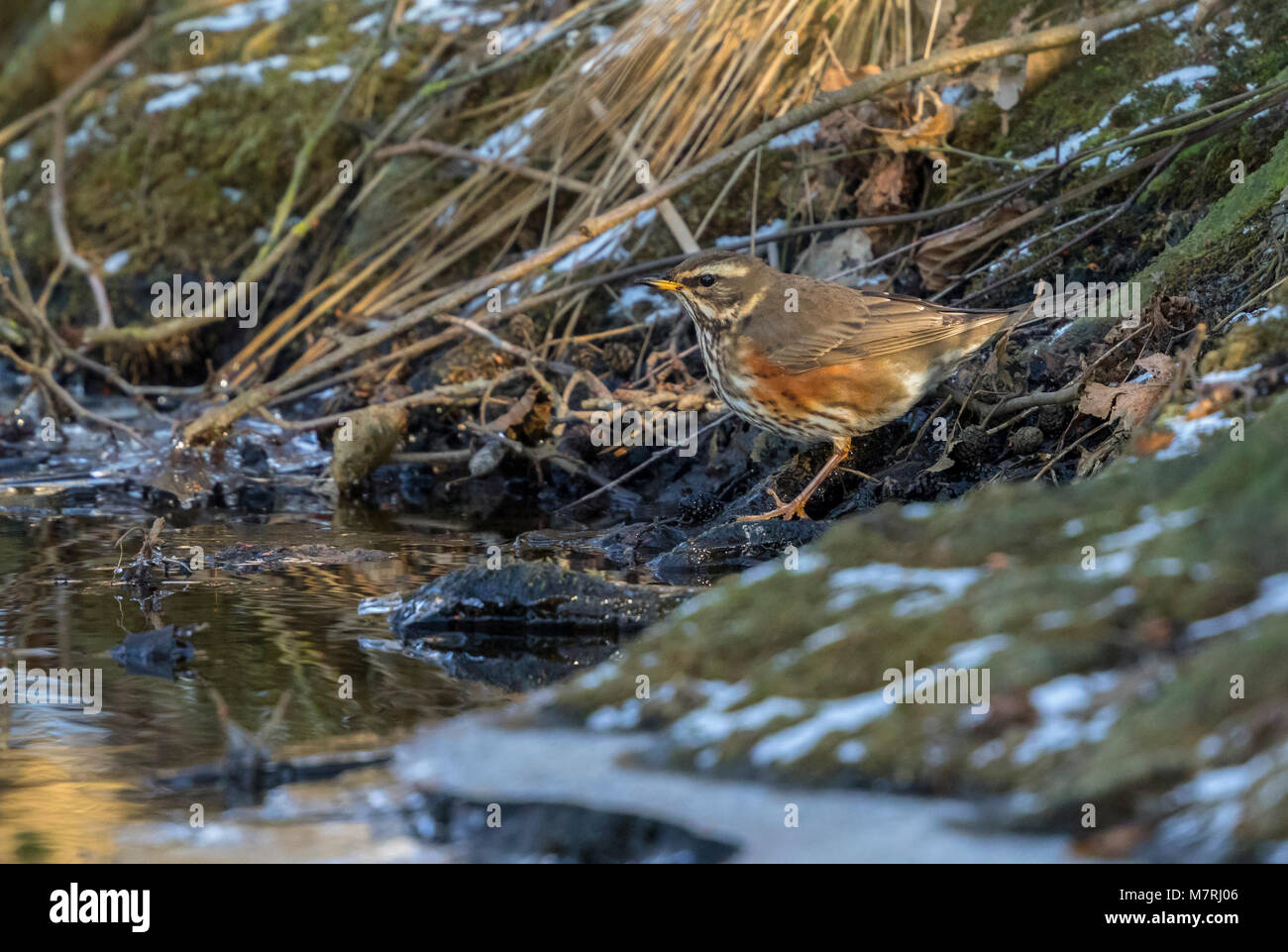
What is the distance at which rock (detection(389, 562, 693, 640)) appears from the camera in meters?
4.58

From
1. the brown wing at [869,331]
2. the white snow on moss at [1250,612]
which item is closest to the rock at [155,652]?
the brown wing at [869,331]

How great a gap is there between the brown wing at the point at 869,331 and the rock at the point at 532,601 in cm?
139

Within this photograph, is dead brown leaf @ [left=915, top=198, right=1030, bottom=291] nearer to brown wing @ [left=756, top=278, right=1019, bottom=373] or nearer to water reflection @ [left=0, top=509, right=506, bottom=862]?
brown wing @ [left=756, top=278, right=1019, bottom=373]

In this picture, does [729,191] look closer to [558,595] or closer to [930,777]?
[558,595]

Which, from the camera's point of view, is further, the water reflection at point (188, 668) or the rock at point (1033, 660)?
the water reflection at point (188, 668)

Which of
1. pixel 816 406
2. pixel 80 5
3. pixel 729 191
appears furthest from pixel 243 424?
pixel 80 5

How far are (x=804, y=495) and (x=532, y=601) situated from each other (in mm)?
1561

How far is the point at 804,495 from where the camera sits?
5738 millimetres

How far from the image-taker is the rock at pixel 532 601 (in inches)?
180

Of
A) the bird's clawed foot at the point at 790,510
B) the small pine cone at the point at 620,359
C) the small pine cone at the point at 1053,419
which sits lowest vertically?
the bird's clawed foot at the point at 790,510

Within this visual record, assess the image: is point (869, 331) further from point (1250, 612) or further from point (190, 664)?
point (1250, 612)

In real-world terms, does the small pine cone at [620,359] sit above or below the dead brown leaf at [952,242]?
below

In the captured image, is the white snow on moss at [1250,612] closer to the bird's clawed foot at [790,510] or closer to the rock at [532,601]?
the rock at [532,601]

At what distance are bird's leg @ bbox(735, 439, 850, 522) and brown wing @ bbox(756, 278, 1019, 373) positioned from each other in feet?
1.43
